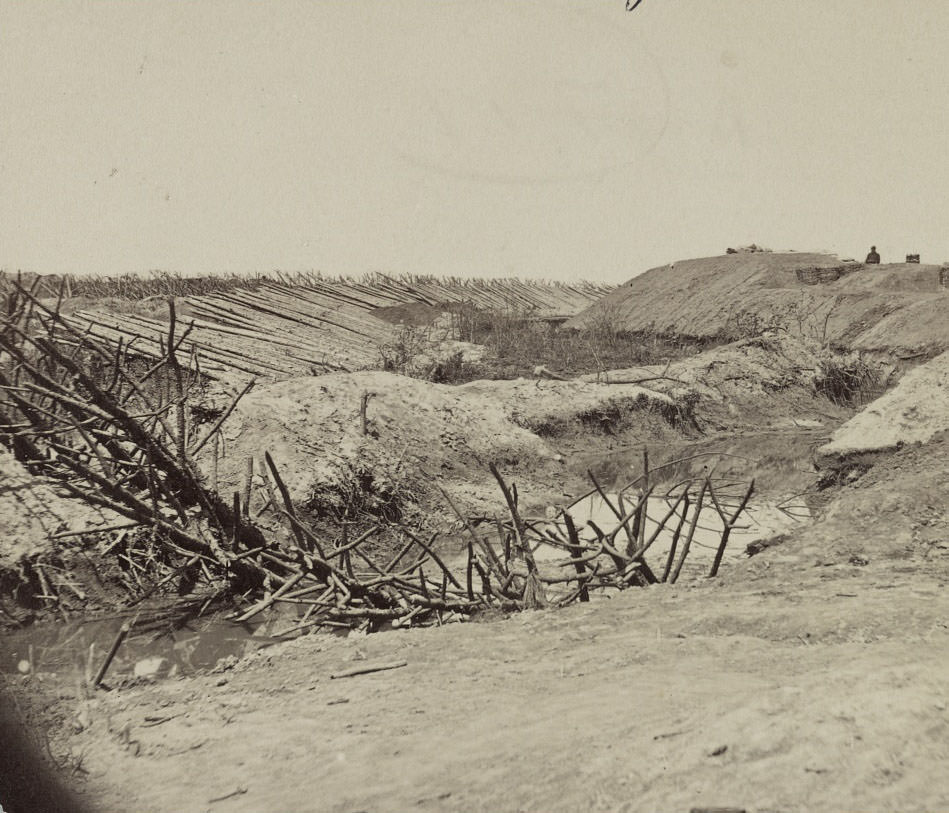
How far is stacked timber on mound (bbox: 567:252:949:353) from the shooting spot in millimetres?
12797

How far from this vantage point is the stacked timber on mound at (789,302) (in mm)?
12797

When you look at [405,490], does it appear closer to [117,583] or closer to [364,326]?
[117,583]

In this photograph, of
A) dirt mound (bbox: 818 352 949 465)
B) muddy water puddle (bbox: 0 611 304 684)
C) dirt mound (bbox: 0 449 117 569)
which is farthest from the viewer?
dirt mound (bbox: 818 352 949 465)

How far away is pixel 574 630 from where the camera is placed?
2967 millimetres

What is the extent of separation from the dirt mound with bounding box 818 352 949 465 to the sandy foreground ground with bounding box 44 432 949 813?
2.18 m

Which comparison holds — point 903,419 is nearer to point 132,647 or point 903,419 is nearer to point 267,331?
point 132,647

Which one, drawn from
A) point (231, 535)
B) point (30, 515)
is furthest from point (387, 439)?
point (30, 515)

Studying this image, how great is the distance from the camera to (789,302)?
15.5 m

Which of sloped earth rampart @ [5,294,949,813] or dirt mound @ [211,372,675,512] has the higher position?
dirt mound @ [211,372,675,512]

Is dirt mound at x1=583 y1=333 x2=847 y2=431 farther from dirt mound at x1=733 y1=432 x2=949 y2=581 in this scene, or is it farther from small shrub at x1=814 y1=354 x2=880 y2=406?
dirt mound at x1=733 y1=432 x2=949 y2=581

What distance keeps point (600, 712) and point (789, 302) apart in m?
14.8

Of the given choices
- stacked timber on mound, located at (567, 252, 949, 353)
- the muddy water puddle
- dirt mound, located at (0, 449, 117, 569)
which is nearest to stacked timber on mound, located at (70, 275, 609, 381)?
dirt mound, located at (0, 449, 117, 569)

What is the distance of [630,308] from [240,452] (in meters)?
14.6

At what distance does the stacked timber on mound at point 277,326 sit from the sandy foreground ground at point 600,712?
4921mm
